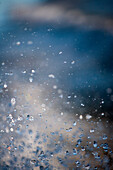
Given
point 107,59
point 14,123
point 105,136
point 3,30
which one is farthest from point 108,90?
point 3,30

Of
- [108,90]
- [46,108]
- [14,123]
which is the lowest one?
[14,123]

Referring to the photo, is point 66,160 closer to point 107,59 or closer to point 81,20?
point 107,59

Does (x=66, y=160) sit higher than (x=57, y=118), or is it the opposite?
(x=57, y=118)

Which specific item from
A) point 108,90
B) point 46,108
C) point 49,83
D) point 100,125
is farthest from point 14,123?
point 108,90

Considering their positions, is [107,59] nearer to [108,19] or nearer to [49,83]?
[108,19]

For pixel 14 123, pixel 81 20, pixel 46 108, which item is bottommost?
pixel 14 123

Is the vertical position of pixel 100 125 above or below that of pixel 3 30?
below
